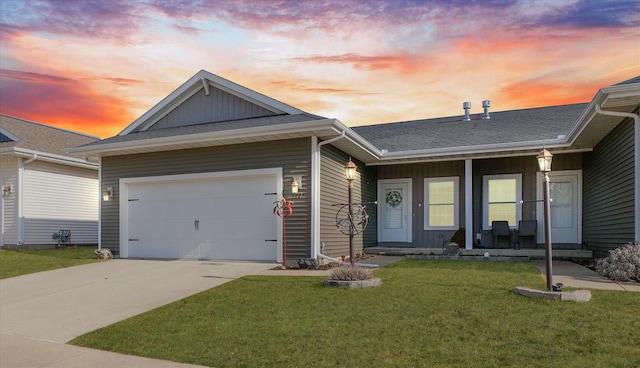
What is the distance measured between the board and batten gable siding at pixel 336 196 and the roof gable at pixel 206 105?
153 centimetres

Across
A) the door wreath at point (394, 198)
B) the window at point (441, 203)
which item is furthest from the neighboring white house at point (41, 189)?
the window at point (441, 203)

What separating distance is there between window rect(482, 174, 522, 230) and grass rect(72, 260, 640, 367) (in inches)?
234

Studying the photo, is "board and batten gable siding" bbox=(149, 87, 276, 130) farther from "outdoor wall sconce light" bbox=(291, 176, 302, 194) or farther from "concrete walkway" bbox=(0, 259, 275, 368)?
"concrete walkway" bbox=(0, 259, 275, 368)

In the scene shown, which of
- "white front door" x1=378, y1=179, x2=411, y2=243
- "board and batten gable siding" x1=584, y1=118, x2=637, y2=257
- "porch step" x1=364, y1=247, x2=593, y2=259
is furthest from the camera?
"white front door" x1=378, y1=179, x2=411, y2=243

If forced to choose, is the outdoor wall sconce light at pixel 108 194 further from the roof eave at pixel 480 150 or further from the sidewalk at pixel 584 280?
the sidewalk at pixel 584 280

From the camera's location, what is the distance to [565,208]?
12453 millimetres

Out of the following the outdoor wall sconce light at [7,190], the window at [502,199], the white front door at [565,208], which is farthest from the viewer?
Answer: the outdoor wall sconce light at [7,190]

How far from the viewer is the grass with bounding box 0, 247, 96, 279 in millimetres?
10328

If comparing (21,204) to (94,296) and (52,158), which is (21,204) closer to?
(52,158)

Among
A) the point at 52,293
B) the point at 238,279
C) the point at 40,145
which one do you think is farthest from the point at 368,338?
the point at 40,145

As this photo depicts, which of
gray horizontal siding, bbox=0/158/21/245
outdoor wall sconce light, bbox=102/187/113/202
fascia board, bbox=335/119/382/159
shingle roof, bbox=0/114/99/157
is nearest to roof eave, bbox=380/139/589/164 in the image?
fascia board, bbox=335/119/382/159

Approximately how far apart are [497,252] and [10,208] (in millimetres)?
14630

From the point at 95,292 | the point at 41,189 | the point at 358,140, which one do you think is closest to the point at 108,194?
the point at 41,189

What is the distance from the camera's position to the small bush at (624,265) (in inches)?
288
